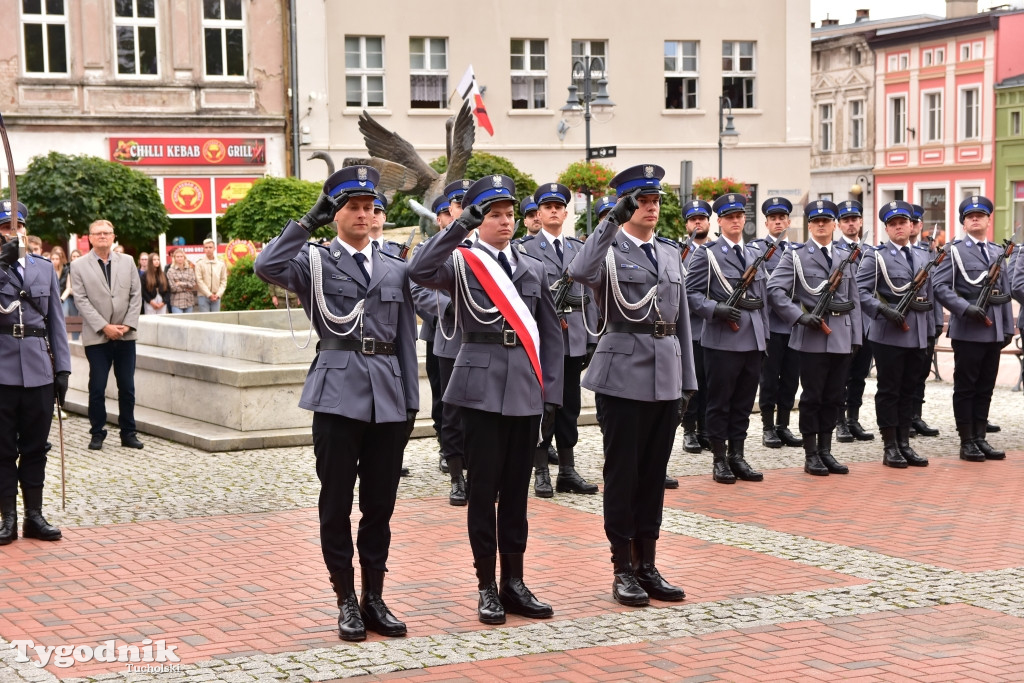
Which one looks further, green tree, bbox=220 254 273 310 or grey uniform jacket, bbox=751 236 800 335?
green tree, bbox=220 254 273 310

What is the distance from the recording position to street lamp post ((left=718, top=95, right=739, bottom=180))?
36469 millimetres

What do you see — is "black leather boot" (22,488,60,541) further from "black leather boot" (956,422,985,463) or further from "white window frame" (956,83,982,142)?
"white window frame" (956,83,982,142)

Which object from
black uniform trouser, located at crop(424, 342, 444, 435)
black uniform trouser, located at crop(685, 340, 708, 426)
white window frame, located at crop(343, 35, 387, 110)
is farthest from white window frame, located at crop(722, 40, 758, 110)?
black uniform trouser, located at crop(424, 342, 444, 435)

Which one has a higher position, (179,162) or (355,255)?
(179,162)

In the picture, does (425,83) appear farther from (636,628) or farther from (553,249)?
(636,628)

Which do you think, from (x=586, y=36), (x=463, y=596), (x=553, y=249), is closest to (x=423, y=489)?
(x=553, y=249)

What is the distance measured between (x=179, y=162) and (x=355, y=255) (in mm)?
29446

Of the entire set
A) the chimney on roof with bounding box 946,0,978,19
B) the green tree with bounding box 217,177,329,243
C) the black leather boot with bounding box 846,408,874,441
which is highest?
the chimney on roof with bounding box 946,0,978,19

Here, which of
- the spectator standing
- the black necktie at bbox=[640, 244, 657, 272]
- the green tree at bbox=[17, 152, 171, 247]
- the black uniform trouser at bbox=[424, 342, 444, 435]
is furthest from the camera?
the green tree at bbox=[17, 152, 171, 247]

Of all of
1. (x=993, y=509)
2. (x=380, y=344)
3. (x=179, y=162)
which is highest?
(x=179, y=162)

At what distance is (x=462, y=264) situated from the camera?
23.1ft

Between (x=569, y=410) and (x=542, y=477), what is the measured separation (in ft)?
1.84

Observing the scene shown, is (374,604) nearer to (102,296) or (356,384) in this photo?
(356,384)

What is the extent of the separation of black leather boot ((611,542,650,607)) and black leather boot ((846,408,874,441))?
693cm
